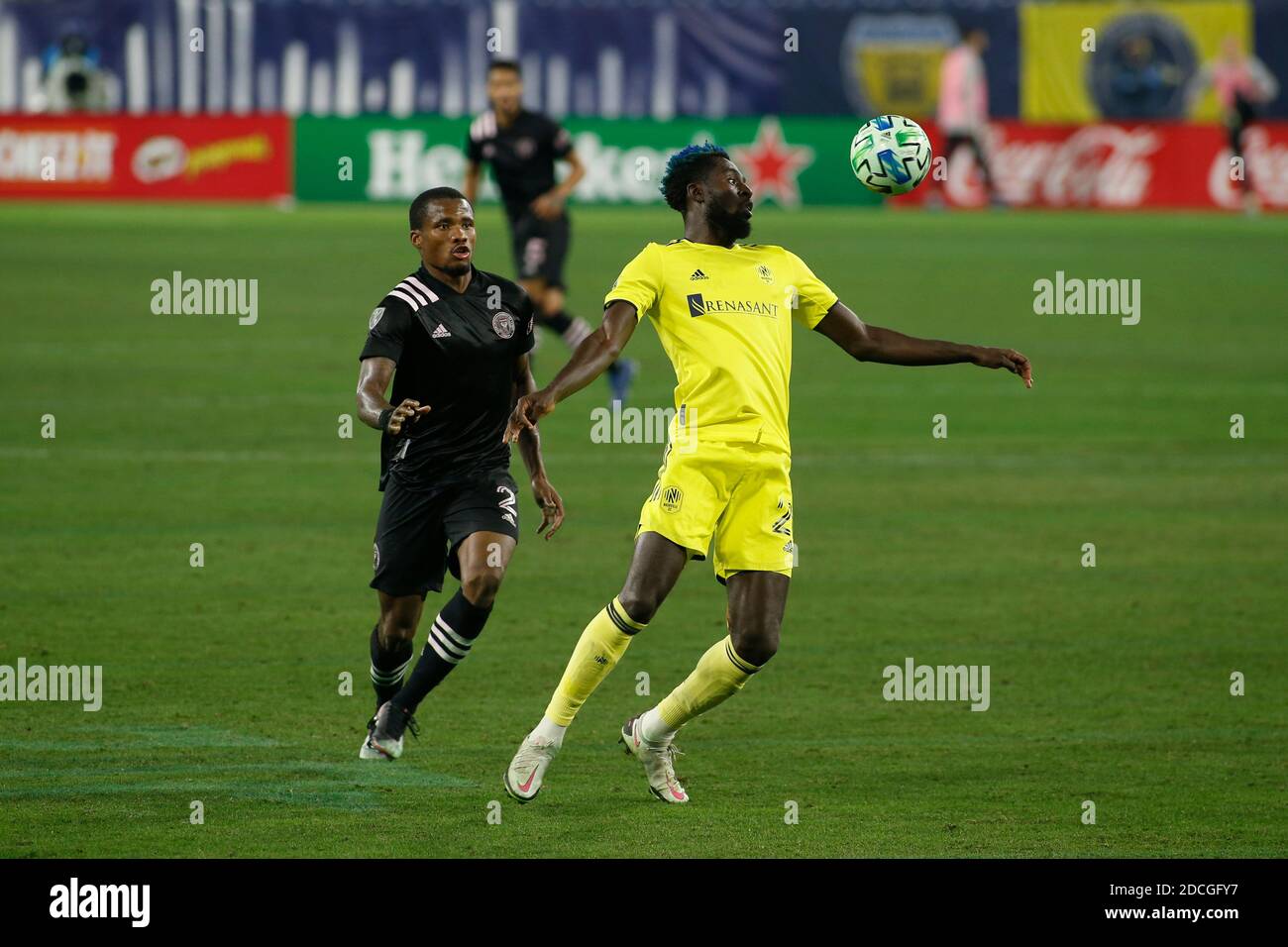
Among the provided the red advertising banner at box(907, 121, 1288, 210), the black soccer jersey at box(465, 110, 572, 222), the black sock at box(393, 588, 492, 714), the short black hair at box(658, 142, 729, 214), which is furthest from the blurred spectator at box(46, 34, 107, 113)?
the short black hair at box(658, 142, 729, 214)

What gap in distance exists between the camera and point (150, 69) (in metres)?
42.3

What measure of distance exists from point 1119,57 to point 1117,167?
5705mm

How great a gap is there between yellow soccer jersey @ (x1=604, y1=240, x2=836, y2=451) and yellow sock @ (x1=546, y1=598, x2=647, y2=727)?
73 centimetres

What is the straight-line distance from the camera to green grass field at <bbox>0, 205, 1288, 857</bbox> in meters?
7.69

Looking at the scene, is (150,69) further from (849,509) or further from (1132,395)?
(849,509)

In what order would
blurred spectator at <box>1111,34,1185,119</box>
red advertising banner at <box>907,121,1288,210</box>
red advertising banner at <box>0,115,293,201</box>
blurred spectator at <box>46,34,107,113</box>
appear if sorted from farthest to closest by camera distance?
blurred spectator at <box>1111,34,1185,119</box> < blurred spectator at <box>46,34,107,113</box> < red advertising banner at <box>907,121,1288,210</box> < red advertising banner at <box>0,115,293,201</box>

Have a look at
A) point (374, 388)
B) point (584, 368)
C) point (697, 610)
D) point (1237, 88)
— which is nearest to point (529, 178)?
point (697, 610)

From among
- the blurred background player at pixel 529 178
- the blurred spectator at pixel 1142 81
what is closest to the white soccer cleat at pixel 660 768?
the blurred background player at pixel 529 178

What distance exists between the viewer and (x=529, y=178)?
746 inches

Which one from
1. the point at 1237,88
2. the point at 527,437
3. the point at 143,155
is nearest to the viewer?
the point at 527,437

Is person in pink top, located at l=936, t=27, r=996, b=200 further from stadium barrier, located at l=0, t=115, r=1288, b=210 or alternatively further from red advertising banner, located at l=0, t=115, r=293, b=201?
red advertising banner, located at l=0, t=115, r=293, b=201

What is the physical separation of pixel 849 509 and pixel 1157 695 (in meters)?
4.52

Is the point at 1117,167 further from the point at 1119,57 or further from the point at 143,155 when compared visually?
the point at 143,155

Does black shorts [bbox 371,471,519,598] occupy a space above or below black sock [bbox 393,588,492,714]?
above
